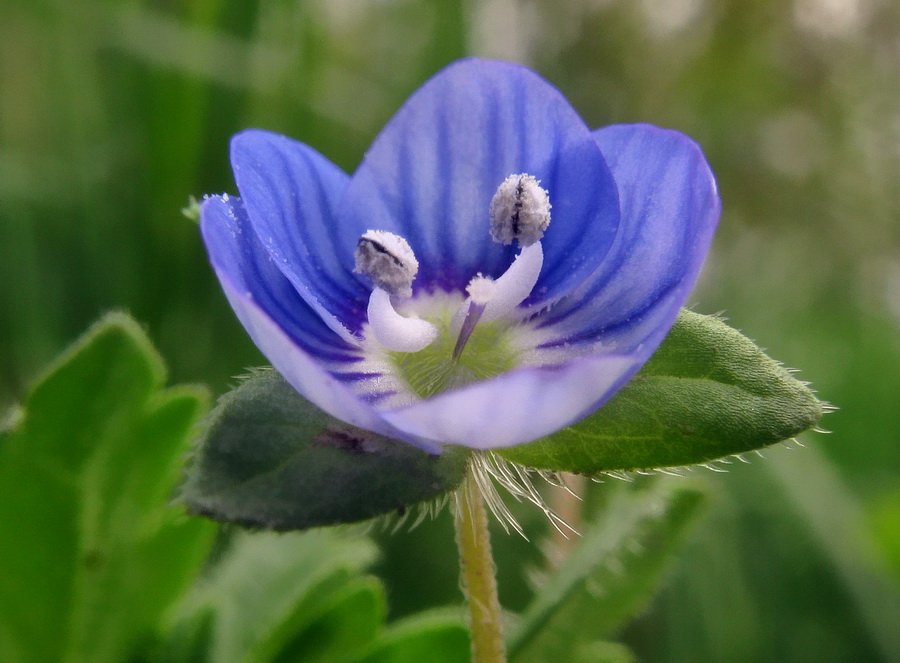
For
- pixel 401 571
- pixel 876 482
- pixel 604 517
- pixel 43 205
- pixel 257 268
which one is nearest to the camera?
pixel 257 268

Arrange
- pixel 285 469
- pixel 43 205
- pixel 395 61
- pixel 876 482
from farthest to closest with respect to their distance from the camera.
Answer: pixel 395 61
pixel 876 482
pixel 43 205
pixel 285 469

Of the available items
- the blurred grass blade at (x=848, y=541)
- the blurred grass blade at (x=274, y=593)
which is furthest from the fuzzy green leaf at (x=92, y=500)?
the blurred grass blade at (x=848, y=541)

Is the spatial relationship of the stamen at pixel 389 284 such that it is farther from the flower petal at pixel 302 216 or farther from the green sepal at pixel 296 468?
the green sepal at pixel 296 468

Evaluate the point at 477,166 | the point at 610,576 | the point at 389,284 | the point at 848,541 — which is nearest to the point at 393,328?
the point at 389,284

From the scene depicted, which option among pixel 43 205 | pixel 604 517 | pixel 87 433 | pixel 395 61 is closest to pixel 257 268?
pixel 87 433

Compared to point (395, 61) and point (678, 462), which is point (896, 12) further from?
point (678, 462)

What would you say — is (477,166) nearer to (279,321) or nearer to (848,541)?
(279,321)

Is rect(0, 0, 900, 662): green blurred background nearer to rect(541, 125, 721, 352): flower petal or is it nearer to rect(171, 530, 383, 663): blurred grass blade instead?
rect(171, 530, 383, 663): blurred grass blade
